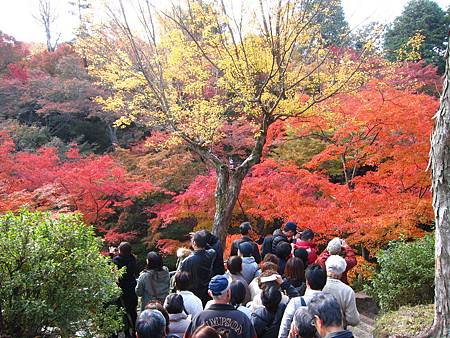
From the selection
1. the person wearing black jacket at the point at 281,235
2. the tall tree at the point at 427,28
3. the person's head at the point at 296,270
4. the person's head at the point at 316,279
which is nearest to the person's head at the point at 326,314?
the person's head at the point at 316,279

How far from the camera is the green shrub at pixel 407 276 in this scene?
6453 mm

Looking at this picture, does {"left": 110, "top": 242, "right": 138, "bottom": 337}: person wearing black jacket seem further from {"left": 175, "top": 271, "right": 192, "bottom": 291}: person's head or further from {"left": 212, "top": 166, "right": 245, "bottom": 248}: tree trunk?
{"left": 212, "top": 166, "right": 245, "bottom": 248}: tree trunk

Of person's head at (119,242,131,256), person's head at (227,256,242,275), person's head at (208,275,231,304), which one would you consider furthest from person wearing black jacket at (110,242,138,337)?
person's head at (208,275,231,304)

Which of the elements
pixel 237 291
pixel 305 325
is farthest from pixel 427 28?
pixel 305 325

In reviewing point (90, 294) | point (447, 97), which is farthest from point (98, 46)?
point (447, 97)

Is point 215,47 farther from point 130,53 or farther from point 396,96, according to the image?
point 396,96

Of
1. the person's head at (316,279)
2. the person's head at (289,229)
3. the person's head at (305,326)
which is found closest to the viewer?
the person's head at (305,326)

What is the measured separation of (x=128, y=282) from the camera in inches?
226

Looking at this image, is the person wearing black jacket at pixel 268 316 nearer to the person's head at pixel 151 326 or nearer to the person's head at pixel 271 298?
the person's head at pixel 271 298

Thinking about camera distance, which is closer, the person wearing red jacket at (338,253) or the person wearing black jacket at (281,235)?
the person wearing red jacket at (338,253)

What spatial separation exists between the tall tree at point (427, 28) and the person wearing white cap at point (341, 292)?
1788 cm

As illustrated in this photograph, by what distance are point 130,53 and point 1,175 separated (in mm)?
4412

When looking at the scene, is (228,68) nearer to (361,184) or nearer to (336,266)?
(361,184)

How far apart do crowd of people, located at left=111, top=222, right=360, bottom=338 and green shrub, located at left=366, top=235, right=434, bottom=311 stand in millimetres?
1645
